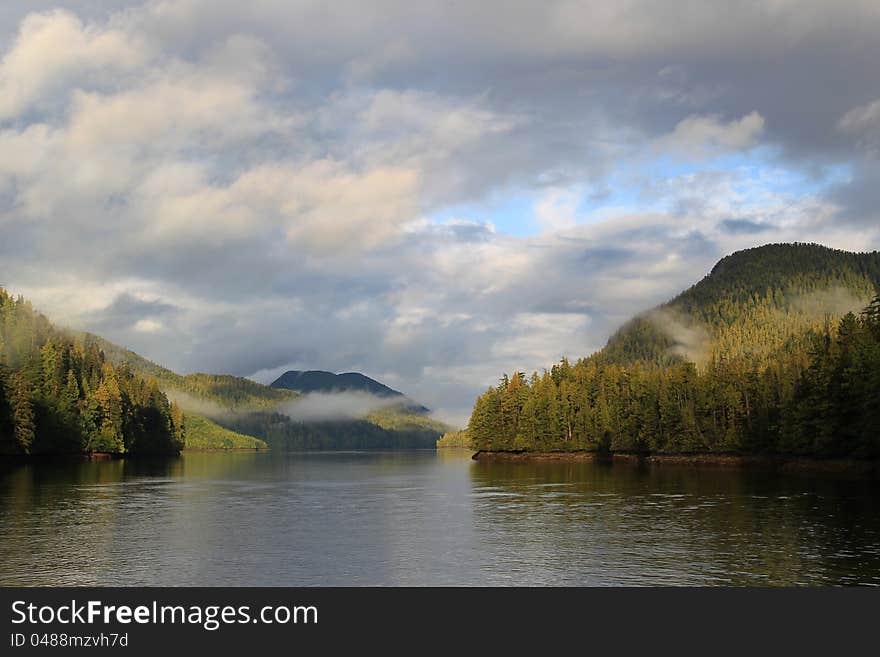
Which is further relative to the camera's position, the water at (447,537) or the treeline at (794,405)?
the treeline at (794,405)

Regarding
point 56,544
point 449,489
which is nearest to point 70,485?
point 449,489

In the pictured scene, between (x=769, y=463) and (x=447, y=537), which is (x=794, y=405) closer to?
(x=769, y=463)

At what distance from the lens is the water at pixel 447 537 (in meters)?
42.7

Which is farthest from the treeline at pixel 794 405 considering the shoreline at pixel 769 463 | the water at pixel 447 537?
the water at pixel 447 537

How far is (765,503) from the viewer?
78.6m

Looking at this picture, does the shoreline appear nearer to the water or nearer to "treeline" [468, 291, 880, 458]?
"treeline" [468, 291, 880, 458]

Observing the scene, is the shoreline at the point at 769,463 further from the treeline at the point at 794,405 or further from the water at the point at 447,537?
the water at the point at 447,537

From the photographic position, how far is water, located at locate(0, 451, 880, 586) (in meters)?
42.7

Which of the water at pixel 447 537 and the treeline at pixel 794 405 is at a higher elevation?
the treeline at pixel 794 405

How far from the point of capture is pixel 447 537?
57469 mm

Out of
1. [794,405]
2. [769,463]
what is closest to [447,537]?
[794,405]

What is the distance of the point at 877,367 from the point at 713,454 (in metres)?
72.6

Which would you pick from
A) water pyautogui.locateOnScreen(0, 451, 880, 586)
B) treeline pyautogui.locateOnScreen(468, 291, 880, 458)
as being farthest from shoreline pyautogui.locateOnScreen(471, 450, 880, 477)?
water pyautogui.locateOnScreen(0, 451, 880, 586)
